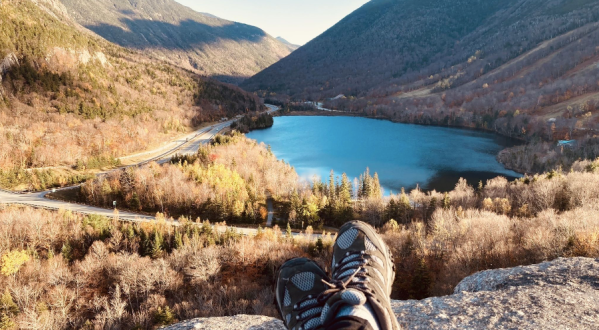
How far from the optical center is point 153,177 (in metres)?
42.4

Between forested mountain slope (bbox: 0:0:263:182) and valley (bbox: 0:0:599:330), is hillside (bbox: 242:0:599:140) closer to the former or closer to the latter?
valley (bbox: 0:0:599:330)

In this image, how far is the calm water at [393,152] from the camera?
58.1 meters

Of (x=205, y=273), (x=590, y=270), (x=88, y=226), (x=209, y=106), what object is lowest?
(x=205, y=273)

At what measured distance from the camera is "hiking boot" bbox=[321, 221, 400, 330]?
2.55 meters

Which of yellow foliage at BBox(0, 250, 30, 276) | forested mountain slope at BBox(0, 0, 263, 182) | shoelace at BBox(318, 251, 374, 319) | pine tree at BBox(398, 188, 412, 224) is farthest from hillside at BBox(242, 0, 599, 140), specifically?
yellow foliage at BBox(0, 250, 30, 276)

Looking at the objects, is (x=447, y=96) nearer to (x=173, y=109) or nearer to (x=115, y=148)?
(x=173, y=109)

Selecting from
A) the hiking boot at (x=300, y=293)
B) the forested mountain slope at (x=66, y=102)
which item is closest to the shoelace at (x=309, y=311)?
the hiking boot at (x=300, y=293)

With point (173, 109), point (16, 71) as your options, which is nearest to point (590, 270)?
point (16, 71)

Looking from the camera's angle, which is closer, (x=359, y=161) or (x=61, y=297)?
(x=61, y=297)

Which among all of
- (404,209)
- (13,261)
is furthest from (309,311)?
(404,209)

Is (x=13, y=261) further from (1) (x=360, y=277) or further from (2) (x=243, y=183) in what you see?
(1) (x=360, y=277)

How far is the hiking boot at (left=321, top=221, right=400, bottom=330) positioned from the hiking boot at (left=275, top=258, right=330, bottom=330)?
18cm

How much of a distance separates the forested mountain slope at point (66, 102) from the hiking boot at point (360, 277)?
172ft

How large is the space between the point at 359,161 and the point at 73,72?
71027 mm
